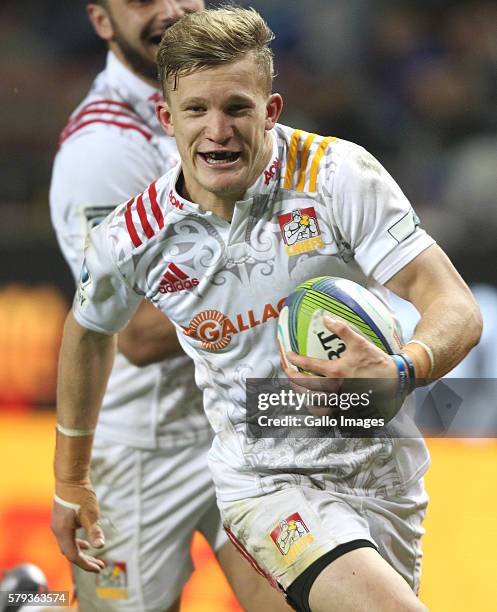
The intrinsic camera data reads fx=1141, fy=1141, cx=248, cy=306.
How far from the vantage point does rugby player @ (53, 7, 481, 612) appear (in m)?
2.61

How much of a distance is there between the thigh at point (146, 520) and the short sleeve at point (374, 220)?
1.36m

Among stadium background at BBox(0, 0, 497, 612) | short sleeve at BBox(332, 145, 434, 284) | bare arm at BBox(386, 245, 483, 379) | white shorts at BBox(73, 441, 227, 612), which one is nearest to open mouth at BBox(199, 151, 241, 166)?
short sleeve at BBox(332, 145, 434, 284)

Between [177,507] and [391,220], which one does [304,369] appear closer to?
[391,220]

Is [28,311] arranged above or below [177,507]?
below

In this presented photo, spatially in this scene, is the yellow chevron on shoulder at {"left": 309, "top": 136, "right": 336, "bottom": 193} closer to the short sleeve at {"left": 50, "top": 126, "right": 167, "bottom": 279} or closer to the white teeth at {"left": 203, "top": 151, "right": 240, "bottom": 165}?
the white teeth at {"left": 203, "top": 151, "right": 240, "bottom": 165}

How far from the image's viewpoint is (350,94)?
766 centimetres

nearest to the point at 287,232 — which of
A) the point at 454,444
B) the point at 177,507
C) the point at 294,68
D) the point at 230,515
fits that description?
the point at 230,515

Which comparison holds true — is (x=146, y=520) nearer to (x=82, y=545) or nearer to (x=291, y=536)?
(x=82, y=545)

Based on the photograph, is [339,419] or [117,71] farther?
[117,71]

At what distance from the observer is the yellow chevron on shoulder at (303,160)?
8.98ft

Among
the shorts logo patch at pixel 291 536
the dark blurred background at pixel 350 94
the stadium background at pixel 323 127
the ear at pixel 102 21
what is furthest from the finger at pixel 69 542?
the dark blurred background at pixel 350 94

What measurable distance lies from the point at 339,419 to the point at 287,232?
1.53 feet

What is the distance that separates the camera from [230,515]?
290cm

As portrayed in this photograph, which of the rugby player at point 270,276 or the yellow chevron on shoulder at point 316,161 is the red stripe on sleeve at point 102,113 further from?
the yellow chevron on shoulder at point 316,161
